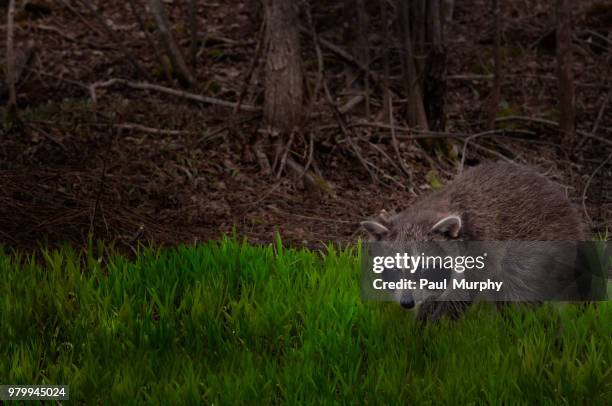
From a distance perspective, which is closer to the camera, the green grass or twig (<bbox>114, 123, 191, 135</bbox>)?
the green grass

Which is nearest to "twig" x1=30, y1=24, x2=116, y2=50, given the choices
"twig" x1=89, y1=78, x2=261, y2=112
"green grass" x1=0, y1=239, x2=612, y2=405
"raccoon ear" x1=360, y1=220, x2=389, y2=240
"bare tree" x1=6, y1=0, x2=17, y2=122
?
"twig" x1=89, y1=78, x2=261, y2=112

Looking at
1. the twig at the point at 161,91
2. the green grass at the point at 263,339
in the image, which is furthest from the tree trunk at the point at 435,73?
the green grass at the point at 263,339

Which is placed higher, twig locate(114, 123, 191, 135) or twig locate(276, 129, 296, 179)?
twig locate(114, 123, 191, 135)

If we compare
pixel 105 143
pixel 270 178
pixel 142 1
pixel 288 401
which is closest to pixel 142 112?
pixel 105 143

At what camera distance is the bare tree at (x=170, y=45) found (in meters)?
10.2

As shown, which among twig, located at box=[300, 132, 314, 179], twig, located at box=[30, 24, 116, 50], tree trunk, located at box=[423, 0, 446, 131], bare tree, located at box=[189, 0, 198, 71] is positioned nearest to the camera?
twig, located at box=[300, 132, 314, 179]

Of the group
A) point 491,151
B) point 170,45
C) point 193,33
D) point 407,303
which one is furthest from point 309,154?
point 407,303

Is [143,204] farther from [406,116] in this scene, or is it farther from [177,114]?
[406,116]

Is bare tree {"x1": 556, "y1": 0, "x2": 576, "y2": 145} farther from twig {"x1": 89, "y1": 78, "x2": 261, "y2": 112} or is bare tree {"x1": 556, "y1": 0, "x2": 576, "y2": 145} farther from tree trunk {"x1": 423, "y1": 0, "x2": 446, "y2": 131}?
twig {"x1": 89, "y1": 78, "x2": 261, "y2": 112}

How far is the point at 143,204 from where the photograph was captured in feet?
25.0

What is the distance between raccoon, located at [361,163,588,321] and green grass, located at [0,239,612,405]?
9.2 inches

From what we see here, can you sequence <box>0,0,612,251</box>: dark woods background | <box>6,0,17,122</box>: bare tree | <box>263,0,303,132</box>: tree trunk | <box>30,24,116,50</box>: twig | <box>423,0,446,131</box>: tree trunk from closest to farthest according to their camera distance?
<box>0,0,612,251</box>: dark woods background
<box>6,0,17,122</box>: bare tree
<box>263,0,303,132</box>: tree trunk
<box>423,0,446,131</box>: tree trunk
<box>30,24,116,50</box>: twig

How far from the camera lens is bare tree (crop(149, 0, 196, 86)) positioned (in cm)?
1019

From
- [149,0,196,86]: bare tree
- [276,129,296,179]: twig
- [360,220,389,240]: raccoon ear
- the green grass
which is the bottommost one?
the green grass
